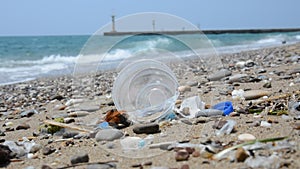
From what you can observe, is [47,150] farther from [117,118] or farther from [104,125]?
[117,118]

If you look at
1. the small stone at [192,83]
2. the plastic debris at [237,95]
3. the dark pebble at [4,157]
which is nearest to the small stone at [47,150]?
the dark pebble at [4,157]

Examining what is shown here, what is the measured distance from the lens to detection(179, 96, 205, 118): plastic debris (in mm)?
2472

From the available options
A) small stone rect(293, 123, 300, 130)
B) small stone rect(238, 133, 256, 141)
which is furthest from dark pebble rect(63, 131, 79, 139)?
small stone rect(293, 123, 300, 130)

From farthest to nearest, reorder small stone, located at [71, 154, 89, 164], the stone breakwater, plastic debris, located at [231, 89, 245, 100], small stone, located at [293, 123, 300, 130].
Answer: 1. plastic debris, located at [231, 89, 245, 100]
2. small stone, located at [293, 123, 300, 130]
3. small stone, located at [71, 154, 89, 164]
4. the stone breakwater

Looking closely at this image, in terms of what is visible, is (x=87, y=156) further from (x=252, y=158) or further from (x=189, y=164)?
(x=252, y=158)

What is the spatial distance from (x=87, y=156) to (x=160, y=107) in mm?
896

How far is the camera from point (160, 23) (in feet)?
7.93

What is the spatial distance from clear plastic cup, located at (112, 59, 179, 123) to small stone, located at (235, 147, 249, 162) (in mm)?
1102

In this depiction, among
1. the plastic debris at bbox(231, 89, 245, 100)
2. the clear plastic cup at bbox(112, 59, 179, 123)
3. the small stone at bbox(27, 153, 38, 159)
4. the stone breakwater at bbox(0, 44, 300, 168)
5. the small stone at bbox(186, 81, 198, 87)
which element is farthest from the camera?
the plastic debris at bbox(231, 89, 245, 100)

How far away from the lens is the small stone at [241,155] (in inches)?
58.5

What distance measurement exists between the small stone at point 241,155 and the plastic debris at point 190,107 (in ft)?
3.08

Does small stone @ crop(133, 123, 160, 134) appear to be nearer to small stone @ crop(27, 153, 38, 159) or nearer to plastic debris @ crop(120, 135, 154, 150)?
plastic debris @ crop(120, 135, 154, 150)

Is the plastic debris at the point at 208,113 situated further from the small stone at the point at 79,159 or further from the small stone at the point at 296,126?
the small stone at the point at 79,159

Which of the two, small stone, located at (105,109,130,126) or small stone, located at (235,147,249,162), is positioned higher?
small stone, located at (235,147,249,162)
